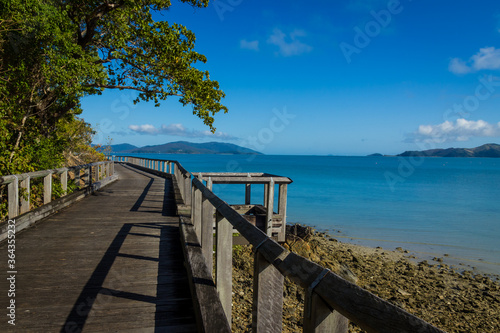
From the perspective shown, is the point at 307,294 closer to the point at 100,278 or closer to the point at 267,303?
the point at 267,303

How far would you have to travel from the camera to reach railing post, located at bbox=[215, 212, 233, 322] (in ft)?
10.1

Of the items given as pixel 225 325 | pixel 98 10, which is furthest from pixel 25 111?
pixel 225 325

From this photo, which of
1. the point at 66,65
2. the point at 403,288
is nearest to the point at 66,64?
the point at 66,65

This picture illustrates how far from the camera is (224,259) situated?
121 inches

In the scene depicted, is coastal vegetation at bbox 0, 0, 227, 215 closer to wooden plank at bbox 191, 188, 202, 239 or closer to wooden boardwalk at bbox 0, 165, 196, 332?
wooden boardwalk at bbox 0, 165, 196, 332

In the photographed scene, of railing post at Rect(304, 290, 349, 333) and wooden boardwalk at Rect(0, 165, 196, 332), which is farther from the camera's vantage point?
wooden boardwalk at Rect(0, 165, 196, 332)

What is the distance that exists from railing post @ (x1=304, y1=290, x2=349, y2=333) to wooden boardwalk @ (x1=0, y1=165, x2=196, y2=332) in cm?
216

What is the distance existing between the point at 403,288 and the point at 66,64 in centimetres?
1310

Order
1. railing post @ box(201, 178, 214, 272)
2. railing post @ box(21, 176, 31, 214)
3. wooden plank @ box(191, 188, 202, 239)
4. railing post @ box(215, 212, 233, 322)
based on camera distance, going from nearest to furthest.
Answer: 1. railing post @ box(215, 212, 233, 322)
2. railing post @ box(201, 178, 214, 272)
3. wooden plank @ box(191, 188, 202, 239)
4. railing post @ box(21, 176, 31, 214)

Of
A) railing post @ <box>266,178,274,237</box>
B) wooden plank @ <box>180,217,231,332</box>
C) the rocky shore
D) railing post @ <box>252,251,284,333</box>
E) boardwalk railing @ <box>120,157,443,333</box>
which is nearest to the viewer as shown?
boardwalk railing @ <box>120,157,443,333</box>

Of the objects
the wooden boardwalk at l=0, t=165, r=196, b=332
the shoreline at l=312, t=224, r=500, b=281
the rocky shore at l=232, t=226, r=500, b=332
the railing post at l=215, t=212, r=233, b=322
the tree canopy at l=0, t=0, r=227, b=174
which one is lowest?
the shoreline at l=312, t=224, r=500, b=281

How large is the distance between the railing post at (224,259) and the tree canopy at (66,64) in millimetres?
7605

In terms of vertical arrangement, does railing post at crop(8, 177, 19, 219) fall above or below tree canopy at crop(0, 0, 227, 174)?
below

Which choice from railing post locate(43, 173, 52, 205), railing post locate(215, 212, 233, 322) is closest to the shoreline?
railing post locate(215, 212, 233, 322)
